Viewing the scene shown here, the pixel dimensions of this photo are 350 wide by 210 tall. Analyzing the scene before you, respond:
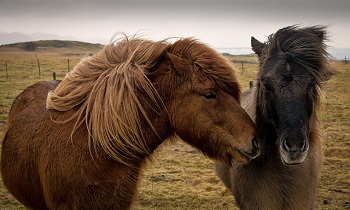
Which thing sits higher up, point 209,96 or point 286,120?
point 209,96

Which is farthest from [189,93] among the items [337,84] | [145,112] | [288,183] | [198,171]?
[337,84]

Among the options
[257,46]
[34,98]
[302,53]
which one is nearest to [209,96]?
[302,53]

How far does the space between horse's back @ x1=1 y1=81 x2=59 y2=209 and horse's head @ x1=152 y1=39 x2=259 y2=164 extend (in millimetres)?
1321

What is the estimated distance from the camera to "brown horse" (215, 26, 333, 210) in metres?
2.95

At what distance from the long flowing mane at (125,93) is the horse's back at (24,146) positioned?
0.48 m

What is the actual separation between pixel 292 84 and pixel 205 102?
3.32 ft

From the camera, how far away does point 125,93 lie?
2717mm

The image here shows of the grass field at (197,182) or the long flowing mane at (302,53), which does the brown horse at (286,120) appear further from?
the grass field at (197,182)

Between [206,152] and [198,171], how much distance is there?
6.10m

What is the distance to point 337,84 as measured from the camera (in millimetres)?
27969

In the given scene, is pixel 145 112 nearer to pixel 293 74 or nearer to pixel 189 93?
pixel 189 93

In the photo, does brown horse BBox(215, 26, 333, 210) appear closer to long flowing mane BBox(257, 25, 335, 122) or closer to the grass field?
long flowing mane BBox(257, 25, 335, 122)

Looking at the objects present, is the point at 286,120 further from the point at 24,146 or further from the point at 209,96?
the point at 24,146

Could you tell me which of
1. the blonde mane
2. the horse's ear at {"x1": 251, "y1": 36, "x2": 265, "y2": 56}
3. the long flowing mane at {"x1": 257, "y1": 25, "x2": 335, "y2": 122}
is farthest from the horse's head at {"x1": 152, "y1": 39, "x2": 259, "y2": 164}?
the horse's ear at {"x1": 251, "y1": 36, "x2": 265, "y2": 56}
